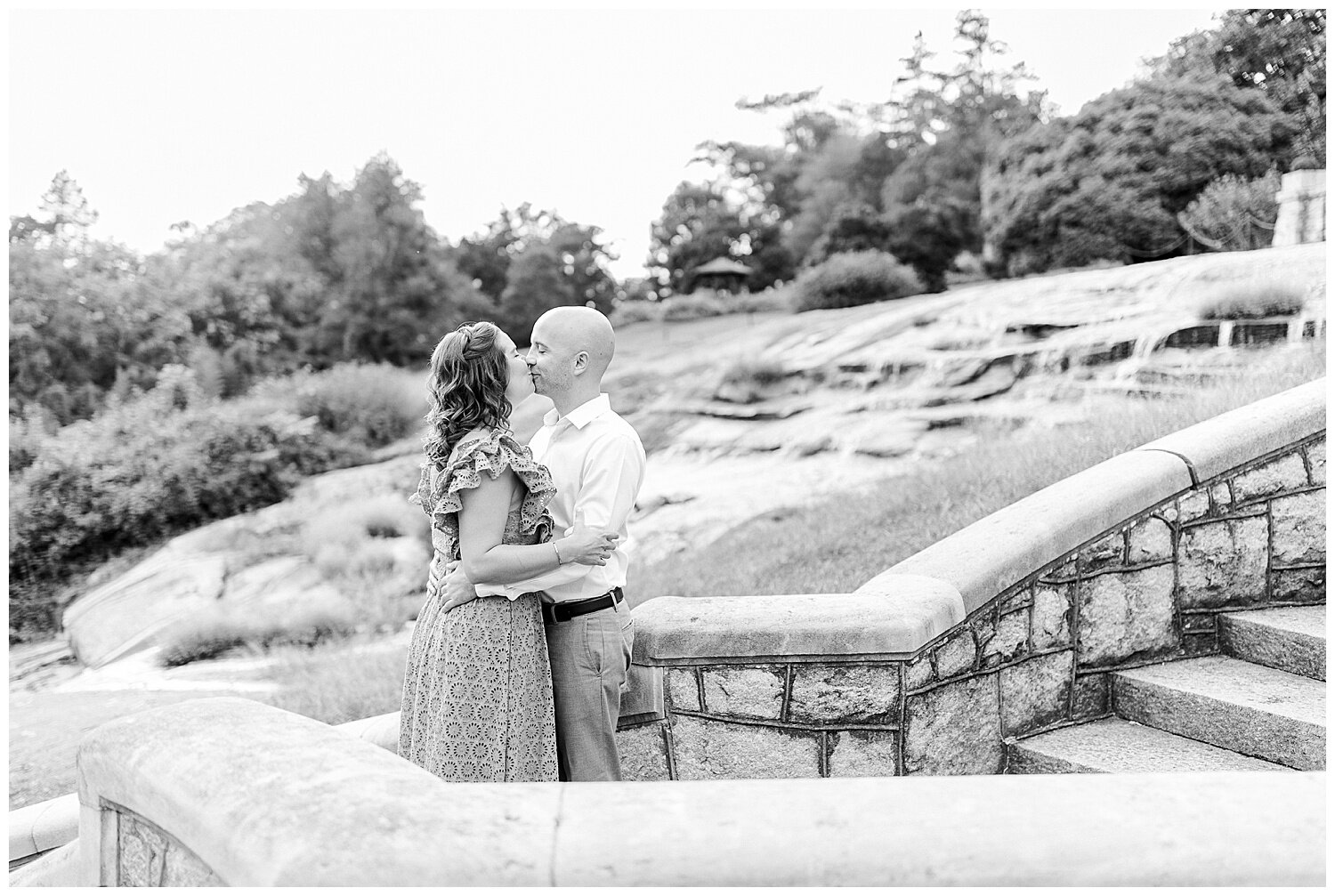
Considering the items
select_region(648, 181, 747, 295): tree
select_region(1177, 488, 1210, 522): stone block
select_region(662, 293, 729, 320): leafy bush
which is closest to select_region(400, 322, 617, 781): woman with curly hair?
select_region(1177, 488, 1210, 522): stone block

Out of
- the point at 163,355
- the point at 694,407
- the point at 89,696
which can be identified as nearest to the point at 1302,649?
the point at 89,696

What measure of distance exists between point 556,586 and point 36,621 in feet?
36.0

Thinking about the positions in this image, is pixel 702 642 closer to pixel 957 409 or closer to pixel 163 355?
pixel 957 409

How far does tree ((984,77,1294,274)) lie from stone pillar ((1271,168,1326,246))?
119 inches

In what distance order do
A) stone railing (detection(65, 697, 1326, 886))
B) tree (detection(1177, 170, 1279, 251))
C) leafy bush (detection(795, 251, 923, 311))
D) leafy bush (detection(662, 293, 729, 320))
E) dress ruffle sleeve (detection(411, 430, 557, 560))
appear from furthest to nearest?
leafy bush (detection(662, 293, 729, 320))
leafy bush (detection(795, 251, 923, 311))
tree (detection(1177, 170, 1279, 251))
dress ruffle sleeve (detection(411, 430, 557, 560))
stone railing (detection(65, 697, 1326, 886))

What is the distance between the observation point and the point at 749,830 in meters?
1.43

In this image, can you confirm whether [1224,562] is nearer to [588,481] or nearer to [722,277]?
[588,481]

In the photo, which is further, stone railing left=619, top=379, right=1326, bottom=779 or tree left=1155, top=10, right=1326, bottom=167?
tree left=1155, top=10, right=1326, bottom=167

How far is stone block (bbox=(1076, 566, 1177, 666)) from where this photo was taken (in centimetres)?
313

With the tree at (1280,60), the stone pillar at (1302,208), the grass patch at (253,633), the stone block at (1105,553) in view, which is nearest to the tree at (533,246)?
the tree at (1280,60)

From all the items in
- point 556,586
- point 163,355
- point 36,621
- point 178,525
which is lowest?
point 36,621

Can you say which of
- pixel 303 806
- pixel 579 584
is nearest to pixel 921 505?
pixel 579 584

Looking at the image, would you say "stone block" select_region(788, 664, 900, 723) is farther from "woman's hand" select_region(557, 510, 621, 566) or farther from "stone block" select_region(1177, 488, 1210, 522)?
"stone block" select_region(1177, 488, 1210, 522)

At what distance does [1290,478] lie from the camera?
344 cm
